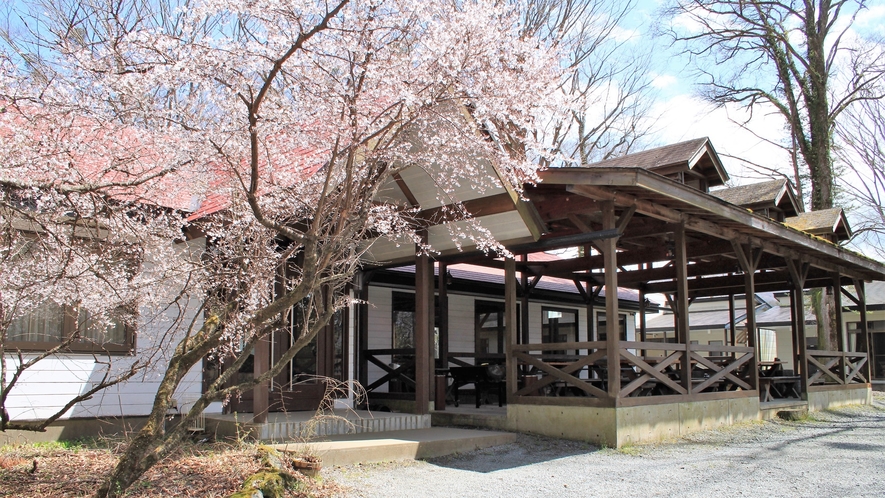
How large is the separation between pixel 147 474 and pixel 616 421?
544cm

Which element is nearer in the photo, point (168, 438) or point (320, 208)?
point (168, 438)

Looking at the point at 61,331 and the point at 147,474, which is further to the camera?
the point at 61,331

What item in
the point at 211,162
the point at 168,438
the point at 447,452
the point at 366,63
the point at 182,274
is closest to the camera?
the point at 168,438

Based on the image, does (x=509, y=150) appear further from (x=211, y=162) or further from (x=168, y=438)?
(x=168, y=438)

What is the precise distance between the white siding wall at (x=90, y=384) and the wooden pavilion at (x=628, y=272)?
3.39 meters

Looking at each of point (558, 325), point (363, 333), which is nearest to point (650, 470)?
point (363, 333)

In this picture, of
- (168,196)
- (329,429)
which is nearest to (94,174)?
(168,196)

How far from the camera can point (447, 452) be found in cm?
850

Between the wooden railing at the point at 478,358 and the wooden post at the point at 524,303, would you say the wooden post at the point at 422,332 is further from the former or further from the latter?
the wooden post at the point at 524,303

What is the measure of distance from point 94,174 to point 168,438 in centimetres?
293

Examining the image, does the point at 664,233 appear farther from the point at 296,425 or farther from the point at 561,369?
the point at 296,425

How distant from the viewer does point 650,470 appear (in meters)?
7.55

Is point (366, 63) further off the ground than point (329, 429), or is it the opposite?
point (366, 63)

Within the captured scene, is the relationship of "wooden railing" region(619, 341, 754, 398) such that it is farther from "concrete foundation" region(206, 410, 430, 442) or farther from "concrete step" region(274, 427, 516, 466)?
"concrete foundation" region(206, 410, 430, 442)
